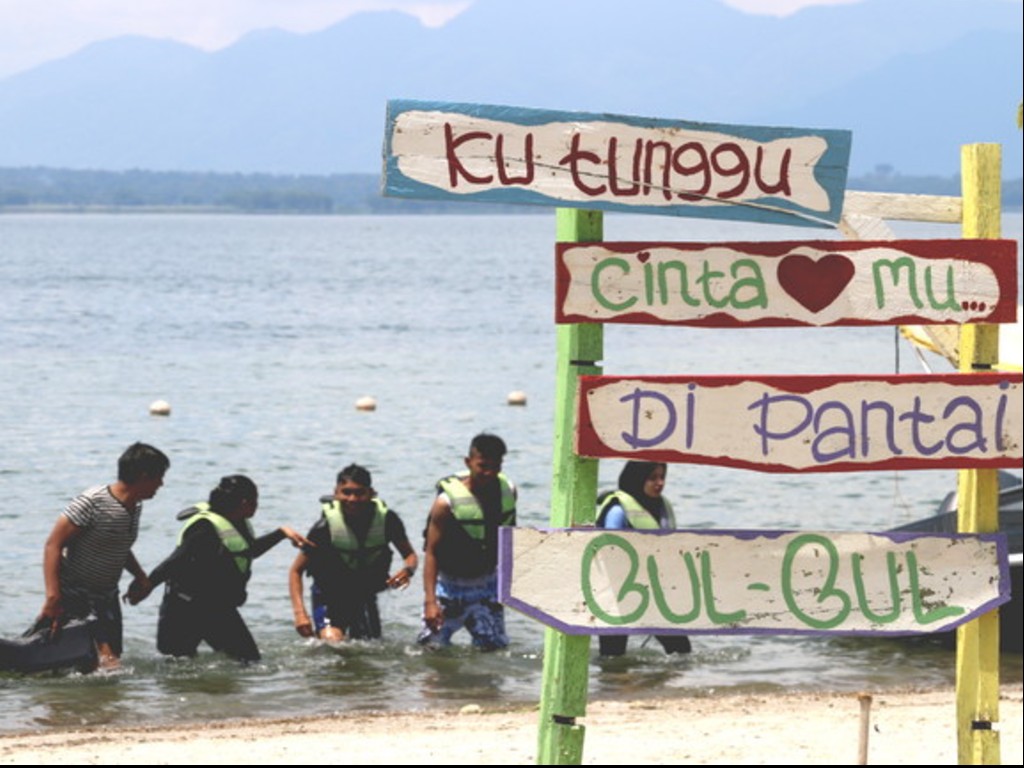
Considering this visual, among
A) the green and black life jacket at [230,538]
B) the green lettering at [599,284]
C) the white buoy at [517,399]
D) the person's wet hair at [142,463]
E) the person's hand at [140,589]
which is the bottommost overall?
the white buoy at [517,399]

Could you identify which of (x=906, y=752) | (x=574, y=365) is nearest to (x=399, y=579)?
(x=906, y=752)

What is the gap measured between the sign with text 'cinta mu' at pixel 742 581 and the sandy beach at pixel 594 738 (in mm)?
3500

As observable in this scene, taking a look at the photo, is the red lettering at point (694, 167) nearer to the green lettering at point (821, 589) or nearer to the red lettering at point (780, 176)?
the red lettering at point (780, 176)

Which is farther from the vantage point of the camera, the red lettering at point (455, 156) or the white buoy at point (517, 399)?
the white buoy at point (517, 399)

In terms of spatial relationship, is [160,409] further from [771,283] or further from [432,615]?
[771,283]

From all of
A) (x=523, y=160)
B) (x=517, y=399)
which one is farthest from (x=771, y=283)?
(x=517, y=399)

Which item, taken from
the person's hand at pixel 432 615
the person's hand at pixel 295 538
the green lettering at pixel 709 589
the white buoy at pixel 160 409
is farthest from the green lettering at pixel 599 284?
the white buoy at pixel 160 409

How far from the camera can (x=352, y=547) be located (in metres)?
12.1

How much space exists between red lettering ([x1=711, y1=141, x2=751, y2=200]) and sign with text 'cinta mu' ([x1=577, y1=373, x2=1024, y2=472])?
531 millimetres

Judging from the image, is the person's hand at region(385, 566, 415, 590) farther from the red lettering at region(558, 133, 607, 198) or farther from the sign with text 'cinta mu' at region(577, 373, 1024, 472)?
the red lettering at region(558, 133, 607, 198)

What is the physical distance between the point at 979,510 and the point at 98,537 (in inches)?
239

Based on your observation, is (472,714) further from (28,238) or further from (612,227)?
(612,227)

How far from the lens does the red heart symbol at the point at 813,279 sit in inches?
228

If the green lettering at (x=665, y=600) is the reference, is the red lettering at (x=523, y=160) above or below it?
above
